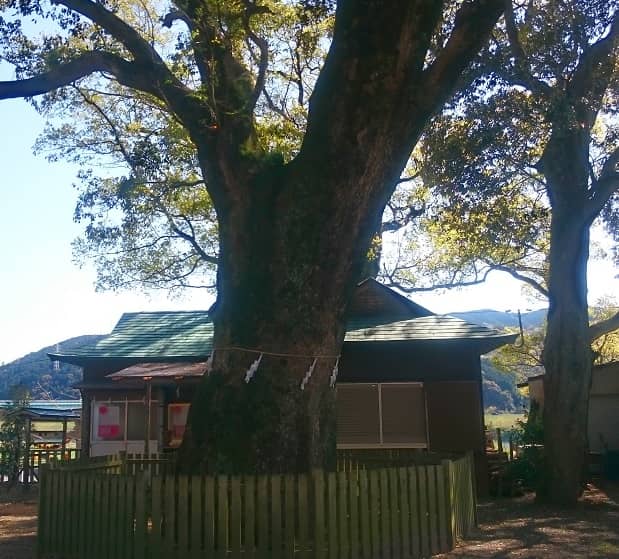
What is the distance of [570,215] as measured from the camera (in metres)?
14.9

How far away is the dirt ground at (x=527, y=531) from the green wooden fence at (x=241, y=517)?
3.35 ft

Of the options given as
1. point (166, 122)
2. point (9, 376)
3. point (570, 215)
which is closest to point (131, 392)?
point (166, 122)

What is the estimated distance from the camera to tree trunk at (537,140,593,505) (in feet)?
47.9

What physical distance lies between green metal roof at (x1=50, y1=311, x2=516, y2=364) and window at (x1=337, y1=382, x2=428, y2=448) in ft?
4.35

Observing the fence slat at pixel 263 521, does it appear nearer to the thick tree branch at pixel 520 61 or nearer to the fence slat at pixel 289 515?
the fence slat at pixel 289 515

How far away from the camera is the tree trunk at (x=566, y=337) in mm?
14586

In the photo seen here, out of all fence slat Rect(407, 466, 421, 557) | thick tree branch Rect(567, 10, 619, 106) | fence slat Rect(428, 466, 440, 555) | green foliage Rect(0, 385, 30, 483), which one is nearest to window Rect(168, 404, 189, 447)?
green foliage Rect(0, 385, 30, 483)

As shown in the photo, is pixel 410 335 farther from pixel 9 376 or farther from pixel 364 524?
pixel 9 376

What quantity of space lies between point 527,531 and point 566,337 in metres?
4.96

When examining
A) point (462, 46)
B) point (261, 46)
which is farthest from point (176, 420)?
point (462, 46)

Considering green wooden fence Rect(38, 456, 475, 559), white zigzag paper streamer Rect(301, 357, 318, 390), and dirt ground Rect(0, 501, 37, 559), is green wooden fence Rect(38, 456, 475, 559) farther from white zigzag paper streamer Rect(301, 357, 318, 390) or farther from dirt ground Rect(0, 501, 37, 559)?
white zigzag paper streamer Rect(301, 357, 318, 390)

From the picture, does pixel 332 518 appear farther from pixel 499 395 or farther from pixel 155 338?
pixel 499 395

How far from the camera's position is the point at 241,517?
801 cm

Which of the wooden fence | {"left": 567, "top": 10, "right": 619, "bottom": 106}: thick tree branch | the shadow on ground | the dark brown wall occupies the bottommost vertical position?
the shadow on ground
